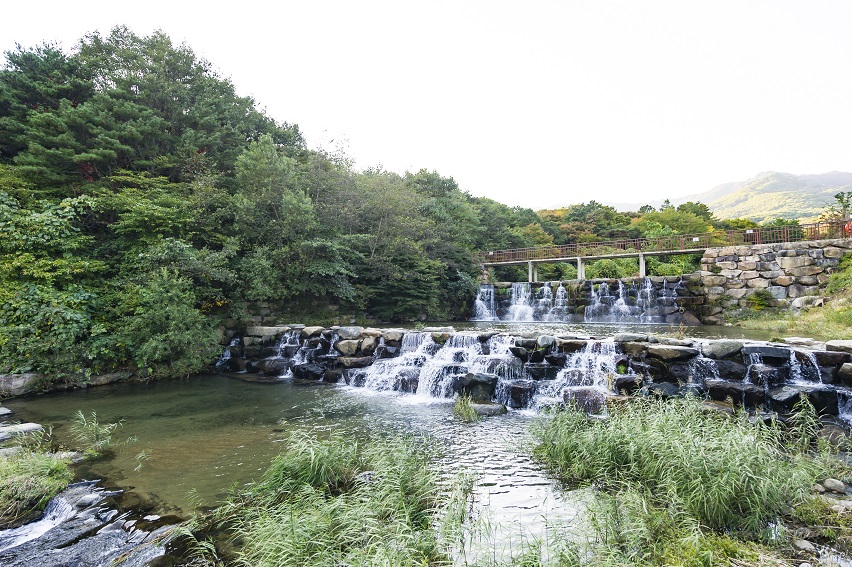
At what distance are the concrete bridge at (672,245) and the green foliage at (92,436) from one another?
20563 millimetres

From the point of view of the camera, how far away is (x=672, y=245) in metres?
25.5

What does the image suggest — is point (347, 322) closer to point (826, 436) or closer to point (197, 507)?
point (197, 507)

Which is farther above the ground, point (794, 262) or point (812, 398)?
point (794, 262)

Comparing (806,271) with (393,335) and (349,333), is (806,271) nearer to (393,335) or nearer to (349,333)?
(393,335)

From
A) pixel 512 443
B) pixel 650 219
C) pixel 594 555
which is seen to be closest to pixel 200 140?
pixel 512 443

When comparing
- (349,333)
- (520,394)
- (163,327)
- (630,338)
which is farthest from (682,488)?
(163,327)

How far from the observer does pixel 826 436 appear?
17.9 ft

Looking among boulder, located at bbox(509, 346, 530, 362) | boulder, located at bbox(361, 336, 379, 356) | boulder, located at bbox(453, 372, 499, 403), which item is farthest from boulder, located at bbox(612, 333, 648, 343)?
boulder, located at bbox(361, 336, 379, 356)

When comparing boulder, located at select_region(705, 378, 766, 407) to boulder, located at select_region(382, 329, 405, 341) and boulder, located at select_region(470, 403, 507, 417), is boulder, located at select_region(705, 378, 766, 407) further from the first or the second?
boulder, located at select_region(382, 329, 405, 341)

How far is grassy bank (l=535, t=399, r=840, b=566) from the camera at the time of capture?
3.00 meters

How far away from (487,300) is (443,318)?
314 centimetres

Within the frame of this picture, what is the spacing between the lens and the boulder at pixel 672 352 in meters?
7.62

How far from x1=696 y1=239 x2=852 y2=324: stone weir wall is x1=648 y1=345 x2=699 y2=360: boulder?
37.1 ft

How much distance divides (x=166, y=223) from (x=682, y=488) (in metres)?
13.4
